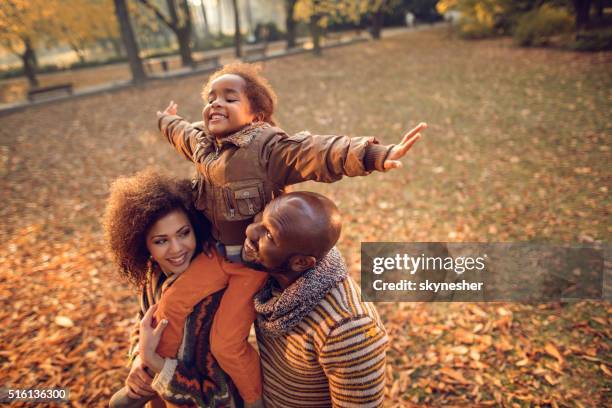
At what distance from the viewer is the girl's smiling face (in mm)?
2209

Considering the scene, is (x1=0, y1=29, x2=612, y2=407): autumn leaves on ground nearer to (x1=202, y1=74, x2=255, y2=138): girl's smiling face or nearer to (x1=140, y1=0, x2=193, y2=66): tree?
(x1=202, y1=74, x2=255, y2=138): girl's smiling face

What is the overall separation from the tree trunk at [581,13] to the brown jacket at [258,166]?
21.1m

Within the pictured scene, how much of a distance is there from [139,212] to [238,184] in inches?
25.8

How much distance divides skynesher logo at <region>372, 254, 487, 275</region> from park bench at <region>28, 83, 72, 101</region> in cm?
1523

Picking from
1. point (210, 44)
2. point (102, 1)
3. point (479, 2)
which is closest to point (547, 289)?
point (479, 2)

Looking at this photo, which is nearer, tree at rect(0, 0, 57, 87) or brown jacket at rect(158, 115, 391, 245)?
brown jacket at rect(158, 115, 391, 245)

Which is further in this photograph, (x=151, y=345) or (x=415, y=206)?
(x=415, y=206)

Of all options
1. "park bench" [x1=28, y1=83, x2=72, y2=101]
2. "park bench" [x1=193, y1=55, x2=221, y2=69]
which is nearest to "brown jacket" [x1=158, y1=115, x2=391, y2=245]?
"park bench" [x1=28, y1=83, x2=72, y2=101]

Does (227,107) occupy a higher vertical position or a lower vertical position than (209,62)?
higher

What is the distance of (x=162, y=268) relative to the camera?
240 centimetres

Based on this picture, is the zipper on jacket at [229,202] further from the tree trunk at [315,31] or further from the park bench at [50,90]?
the tree trunk at [315,31]

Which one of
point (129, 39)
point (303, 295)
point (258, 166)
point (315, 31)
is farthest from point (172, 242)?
point (315, 31)

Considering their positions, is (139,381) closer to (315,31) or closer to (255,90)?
(255,90)

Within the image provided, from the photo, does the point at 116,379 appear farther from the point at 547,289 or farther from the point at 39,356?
the point at 547,289
